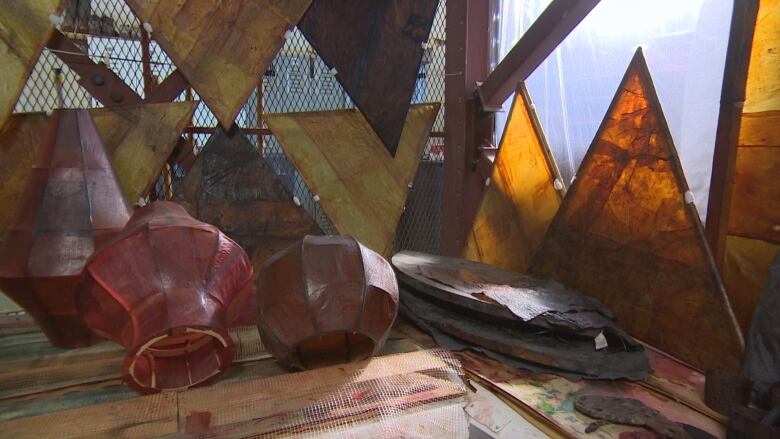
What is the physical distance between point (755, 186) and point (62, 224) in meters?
2.70

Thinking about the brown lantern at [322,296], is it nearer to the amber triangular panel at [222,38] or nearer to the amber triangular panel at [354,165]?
the amber triangular panel at [354,165]

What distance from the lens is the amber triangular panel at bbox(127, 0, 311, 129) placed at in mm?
2703

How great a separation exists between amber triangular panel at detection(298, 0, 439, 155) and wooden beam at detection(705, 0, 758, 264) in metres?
1.83

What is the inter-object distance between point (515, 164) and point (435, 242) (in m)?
1.11

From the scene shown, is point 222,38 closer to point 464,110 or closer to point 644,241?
point 464,110

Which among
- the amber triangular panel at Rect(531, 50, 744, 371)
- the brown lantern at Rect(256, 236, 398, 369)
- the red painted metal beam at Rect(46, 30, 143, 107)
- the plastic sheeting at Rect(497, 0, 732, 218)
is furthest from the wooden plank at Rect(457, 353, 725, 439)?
the red painted metal beam at Rect(46, 30, 143, 107)

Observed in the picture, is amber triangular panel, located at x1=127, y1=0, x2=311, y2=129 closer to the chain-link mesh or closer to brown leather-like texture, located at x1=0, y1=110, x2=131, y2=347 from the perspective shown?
the chain-link mesh

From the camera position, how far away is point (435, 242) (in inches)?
154

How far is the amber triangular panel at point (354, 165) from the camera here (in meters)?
3.14

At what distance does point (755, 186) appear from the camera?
1879 millimetres

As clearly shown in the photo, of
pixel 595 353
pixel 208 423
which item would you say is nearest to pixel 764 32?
pixel 595 353

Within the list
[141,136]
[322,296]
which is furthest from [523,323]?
[141,136]

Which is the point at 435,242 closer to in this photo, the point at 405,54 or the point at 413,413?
the point at 405,54

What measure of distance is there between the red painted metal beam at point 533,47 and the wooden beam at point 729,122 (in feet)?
2.62
